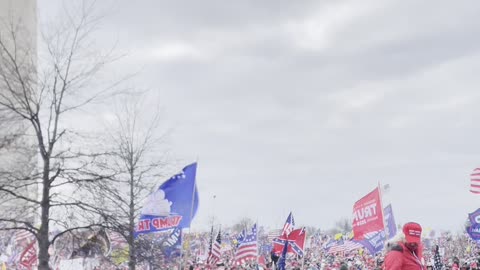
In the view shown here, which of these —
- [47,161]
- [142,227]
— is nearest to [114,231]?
[142,227]

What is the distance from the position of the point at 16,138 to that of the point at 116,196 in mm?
2276

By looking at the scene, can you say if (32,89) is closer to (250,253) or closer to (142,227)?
(142,227)

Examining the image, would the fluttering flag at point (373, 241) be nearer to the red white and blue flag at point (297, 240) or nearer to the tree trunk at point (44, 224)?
the tree trunk at point (44, 224)

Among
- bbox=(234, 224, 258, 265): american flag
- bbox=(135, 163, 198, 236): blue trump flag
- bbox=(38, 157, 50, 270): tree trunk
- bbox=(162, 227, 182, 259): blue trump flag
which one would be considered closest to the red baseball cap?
bbox=(135, 163, 198, 236): blue trump flag

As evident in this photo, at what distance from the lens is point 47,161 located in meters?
13.2

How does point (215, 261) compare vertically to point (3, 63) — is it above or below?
below

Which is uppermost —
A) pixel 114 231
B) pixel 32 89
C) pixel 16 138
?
pixel 32 89

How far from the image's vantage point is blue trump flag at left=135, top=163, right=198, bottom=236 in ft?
47.1

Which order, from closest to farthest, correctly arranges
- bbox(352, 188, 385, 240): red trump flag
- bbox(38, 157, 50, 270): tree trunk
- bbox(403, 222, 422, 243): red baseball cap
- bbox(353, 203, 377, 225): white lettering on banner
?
1. bbox(403, 222, 422, 243): red baseball cap
2. bbox(38, 157, 50, 270): tree trunk
3. bbox(352, 188, 385, 240): red trump flag
4. bbox(353, 203, 377, 225): white lettering on banner

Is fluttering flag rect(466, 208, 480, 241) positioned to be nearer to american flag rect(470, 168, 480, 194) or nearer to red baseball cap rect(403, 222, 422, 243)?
american flag rect(470, 168, 480, 194)

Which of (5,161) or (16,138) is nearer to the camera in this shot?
(16,138)

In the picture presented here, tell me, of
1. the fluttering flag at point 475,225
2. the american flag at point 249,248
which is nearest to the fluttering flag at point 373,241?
the fluttering flag at point 475,225

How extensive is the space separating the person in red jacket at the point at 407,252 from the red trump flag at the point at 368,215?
28.9 feet

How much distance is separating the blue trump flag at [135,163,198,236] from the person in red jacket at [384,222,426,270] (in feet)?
26.9
